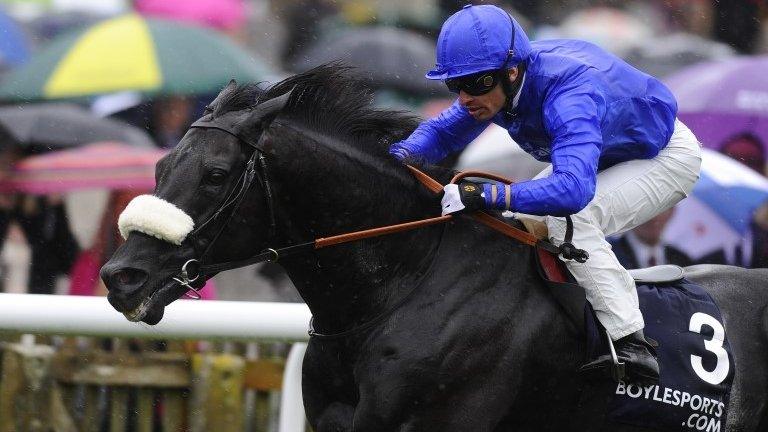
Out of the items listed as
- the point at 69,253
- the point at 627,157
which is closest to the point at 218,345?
the point at 69,253

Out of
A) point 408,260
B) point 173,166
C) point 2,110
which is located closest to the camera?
point 173,166

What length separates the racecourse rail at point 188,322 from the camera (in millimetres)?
5242

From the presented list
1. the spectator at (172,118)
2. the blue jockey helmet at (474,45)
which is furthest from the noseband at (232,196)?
the spectator at (172,118)

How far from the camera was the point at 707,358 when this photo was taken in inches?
175

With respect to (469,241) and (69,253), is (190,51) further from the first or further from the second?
(469,241)

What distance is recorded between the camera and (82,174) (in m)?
7.64

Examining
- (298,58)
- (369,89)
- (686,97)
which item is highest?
(369,89)

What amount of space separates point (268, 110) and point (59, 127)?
5028 mm

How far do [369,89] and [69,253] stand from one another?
352 cm

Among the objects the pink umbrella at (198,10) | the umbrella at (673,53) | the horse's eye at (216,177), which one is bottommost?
the umbrella at (673,53)

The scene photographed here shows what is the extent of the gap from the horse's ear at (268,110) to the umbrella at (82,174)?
3.63 meters

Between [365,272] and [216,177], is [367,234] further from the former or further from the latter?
[216,177]

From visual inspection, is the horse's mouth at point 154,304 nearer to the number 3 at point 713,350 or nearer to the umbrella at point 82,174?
the number 3 at point 713,350

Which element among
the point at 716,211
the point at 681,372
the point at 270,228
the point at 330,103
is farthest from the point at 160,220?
the point at 716,211
